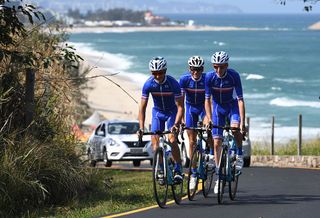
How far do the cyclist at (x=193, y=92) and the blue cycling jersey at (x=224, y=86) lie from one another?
813 mm

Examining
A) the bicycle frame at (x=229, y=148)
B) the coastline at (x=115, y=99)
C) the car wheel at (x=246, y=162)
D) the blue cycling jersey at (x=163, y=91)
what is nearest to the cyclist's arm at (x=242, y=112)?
the bicycle frame at (x=229, y=148)

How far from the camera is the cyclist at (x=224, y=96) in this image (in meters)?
13.8

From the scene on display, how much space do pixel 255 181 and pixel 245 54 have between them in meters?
110

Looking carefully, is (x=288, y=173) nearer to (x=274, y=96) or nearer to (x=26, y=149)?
(x=26, y=149)

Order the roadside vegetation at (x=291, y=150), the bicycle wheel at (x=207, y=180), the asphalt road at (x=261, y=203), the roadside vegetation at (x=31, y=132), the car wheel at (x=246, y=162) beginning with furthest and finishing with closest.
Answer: the roadside vegetation at (x=291, y=150) → the car wheel at (x=246, y=162) → the bicycle wheel at (x=207, y=180) → the roadside vegetation at (x=31, y=132) → the asphalt road at (x=261, y=203)

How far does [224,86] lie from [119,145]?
12302 millimetres

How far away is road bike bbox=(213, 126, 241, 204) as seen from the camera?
1346cm

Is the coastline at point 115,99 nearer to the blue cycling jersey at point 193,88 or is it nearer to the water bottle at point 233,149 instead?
the blue cycling jersey at point 193,88

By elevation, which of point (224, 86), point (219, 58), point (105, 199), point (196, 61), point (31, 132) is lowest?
point (105, 199)

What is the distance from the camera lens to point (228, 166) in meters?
13.6

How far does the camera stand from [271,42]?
168125mm

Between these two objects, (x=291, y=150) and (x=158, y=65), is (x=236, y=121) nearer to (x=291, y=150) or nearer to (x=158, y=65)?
(x=158, y=65)

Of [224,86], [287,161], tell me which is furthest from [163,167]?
[287,161]

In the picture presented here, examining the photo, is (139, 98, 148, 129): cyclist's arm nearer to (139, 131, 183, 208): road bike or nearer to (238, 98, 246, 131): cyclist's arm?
(139, 131, 183, 208): road bike
